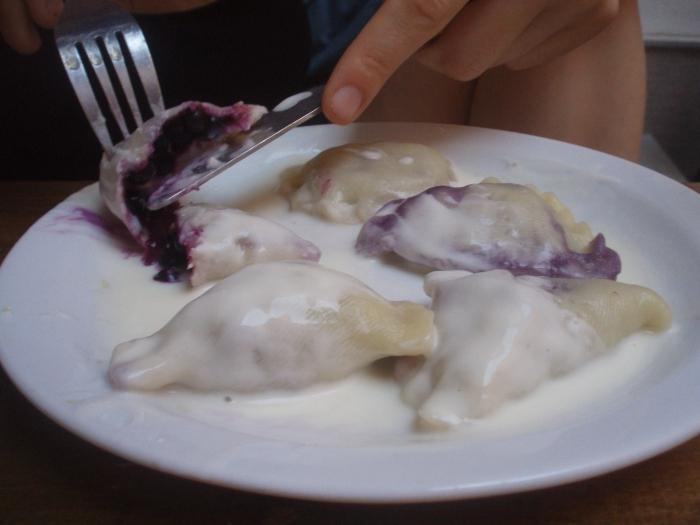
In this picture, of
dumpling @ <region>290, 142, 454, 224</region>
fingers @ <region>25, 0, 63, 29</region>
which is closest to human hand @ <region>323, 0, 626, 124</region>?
dumpling @ <region>290, 142, 454, 224</region>

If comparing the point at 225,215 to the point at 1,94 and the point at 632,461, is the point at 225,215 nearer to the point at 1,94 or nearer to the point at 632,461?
the point at 632,461

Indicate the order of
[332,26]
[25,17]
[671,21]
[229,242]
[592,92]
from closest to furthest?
[229,242] < [25,17] < [592,92] < [332,26] < [671,21]

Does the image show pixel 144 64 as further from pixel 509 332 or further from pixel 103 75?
pixel 509 332

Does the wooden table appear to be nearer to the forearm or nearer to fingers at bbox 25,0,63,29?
fingers at bbox 25,0,63,29

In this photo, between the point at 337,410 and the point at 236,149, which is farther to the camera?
the point at 236,149

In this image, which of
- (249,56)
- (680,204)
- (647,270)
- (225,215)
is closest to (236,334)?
(225,215)

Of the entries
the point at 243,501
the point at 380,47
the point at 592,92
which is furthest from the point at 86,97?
the point at 592,92

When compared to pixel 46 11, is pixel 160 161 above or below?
below

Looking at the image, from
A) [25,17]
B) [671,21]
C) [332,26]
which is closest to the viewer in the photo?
[25,17]
